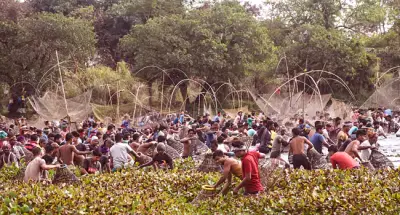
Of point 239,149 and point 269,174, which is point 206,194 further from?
point 239,149

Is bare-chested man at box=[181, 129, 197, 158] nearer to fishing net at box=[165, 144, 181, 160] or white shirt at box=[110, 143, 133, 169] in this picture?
fishing net at box=[165, 144, 181, 160]

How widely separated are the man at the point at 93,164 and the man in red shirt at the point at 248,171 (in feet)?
14.8

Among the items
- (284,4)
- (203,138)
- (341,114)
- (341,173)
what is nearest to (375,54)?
(284,4)

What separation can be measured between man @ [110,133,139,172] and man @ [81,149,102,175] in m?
0.41

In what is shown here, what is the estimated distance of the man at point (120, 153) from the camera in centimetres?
1312

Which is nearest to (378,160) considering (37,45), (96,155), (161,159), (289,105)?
(161,159)

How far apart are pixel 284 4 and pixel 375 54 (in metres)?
7.57

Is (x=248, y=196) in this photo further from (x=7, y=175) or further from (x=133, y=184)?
(x=7, y=175)

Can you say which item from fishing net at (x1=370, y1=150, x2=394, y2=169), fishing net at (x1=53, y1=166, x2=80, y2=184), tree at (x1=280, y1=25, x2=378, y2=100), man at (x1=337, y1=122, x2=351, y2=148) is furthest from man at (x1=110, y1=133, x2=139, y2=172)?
tree at (x1=280, y1=25, x2=378, y2=100)

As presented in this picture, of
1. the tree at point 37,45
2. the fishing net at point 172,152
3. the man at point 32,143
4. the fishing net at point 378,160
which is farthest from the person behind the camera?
the tree at point 37,45

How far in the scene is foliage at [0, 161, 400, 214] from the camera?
843cm

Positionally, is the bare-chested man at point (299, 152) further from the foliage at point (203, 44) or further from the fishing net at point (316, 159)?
the foliage at point (203, 44)

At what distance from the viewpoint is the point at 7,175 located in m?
13.5

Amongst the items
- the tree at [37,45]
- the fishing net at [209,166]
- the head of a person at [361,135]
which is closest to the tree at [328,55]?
the tree at [37,45]
